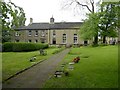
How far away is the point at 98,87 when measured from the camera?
41.2ft

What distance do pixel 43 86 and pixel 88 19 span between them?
150ft

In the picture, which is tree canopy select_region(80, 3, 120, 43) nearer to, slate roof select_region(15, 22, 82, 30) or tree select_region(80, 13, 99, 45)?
tree select_region(80, 13, 99, 45)

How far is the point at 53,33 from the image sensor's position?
73938 millimetres

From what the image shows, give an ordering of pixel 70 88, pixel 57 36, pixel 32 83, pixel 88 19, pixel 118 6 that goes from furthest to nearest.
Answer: pixel 57 36 → pixel 88 19 → pixel 118 6 → pixel 32 83 → pixel 70 88

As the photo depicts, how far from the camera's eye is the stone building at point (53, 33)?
7204cm

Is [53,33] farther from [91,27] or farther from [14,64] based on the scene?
[14,64]

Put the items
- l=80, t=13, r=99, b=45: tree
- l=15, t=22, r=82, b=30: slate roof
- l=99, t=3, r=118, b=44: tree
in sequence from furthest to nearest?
1. l=15, t=22, r=82, b=30: slate roof
2. l=99, t=3, r=118, b=44: tree
3. l=80, t=13, r=99, b=45: tree

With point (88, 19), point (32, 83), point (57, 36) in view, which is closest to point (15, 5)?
point (32, 83)

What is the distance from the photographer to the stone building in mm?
72044

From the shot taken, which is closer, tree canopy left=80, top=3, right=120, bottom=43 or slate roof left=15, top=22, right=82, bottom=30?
tree canopy left=80, top=3, right=120, bottom=43

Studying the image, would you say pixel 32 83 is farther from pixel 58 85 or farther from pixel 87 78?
pixel 87 78

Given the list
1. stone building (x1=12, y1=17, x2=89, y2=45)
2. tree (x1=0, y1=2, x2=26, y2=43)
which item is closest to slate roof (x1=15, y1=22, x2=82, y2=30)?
stone building (x1=12, y1=17, x2=89, y2=45)

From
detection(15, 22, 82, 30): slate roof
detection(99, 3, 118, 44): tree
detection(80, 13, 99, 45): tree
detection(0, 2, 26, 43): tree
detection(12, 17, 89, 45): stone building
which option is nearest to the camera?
detection(0, 2, 26, 43): tree

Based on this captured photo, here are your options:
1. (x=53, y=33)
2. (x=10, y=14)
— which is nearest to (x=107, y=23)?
(x=53, y=33)
